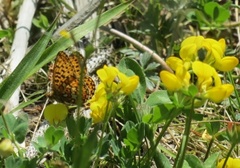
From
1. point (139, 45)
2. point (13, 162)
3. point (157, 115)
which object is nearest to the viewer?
point (13, 162)

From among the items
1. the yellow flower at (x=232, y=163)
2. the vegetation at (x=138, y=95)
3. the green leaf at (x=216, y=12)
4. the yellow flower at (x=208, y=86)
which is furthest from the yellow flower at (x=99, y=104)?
the green leaf at (x=216, y=12)

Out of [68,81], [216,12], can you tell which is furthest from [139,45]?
[68,81]

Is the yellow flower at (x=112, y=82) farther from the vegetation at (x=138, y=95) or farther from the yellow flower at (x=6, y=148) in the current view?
the yellow flower at (x=6, y=148)

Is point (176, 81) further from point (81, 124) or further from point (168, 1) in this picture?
point (168, 1)

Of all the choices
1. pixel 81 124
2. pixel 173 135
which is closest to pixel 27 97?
pixel 173 135

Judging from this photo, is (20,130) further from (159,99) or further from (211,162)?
(211,162)

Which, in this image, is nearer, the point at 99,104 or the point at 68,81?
the point at 99,104

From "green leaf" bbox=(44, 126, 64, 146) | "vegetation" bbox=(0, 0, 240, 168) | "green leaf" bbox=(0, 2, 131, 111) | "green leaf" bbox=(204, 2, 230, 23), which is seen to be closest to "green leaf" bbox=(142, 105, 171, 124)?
"vegetation" bbox=(0, 0, 240, 168)
